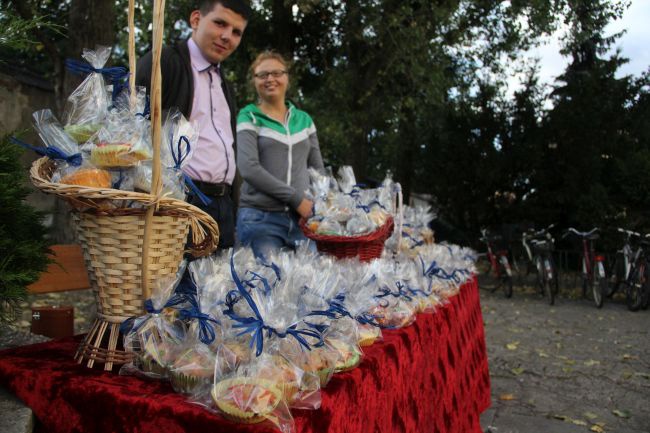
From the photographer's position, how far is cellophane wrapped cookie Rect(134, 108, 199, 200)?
124 centimetres

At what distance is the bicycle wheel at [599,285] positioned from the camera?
7.82 meters

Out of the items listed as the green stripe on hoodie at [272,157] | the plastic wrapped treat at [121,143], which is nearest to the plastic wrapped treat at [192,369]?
the plastic wrapped treat at [121,143]

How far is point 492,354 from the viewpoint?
5.26 m

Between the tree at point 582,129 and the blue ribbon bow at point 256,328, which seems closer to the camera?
the blue ribbon bow at point 256,328

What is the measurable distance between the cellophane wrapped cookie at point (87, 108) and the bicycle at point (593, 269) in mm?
8034

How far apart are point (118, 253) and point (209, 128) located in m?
1.21

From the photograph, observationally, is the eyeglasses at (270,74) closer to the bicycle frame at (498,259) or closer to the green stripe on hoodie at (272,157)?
the green stripe on hoodie at (272,157)

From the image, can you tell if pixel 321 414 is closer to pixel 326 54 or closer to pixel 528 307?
pixel 528 307

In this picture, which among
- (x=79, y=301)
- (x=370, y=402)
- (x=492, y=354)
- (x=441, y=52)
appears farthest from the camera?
(x=441, y=52)

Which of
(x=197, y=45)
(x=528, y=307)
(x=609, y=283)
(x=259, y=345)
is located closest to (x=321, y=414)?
(x=259, y=345)

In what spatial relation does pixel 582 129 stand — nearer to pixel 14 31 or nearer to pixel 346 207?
pixel 346 207

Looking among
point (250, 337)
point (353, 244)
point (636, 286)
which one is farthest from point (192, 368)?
point (636, 286)

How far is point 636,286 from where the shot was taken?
24.8 feet

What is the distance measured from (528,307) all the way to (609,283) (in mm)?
1992
